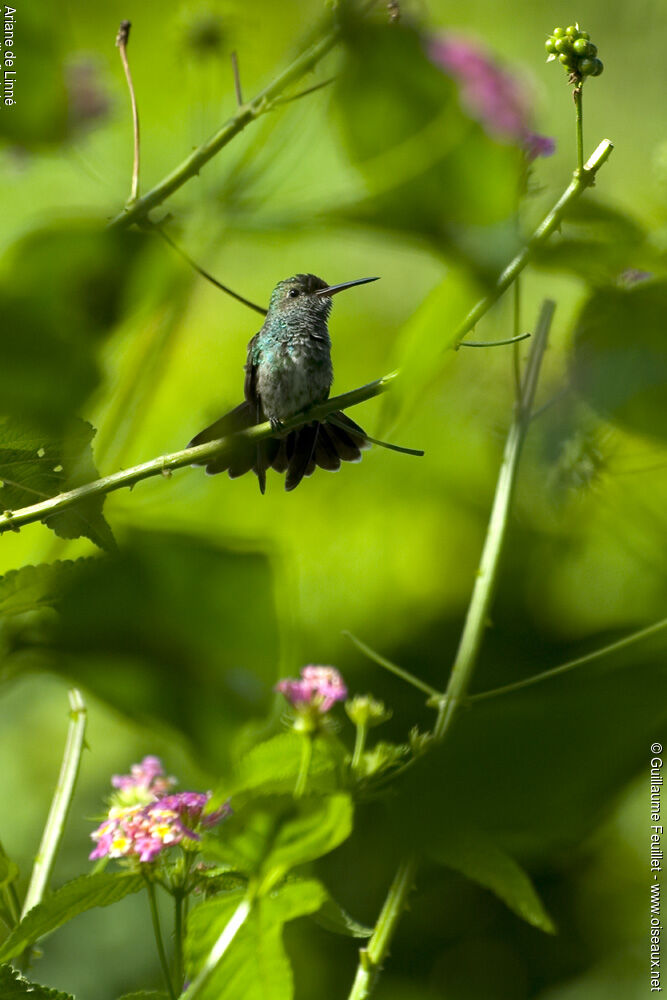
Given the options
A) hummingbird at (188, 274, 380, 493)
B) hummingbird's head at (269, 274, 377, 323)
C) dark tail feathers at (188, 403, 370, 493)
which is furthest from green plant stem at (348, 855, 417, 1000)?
hummingbird's head at (269, 274, 377, 323)

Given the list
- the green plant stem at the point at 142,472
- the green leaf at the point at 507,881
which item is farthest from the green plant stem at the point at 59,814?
the green leaf at the point at 507,881

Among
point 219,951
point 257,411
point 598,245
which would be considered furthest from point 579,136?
point 257,411

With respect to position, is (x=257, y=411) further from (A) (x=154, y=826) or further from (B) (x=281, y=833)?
(B) (x=281, y=833)

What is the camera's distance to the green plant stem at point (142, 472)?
1.52 feet

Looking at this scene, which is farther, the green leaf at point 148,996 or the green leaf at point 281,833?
the green leaf at point 148,996

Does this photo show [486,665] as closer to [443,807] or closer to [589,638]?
[589,638]

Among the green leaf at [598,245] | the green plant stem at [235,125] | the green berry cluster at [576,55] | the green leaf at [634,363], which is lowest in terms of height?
the green leaf at [634,363]

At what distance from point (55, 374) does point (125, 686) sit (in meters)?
0.12

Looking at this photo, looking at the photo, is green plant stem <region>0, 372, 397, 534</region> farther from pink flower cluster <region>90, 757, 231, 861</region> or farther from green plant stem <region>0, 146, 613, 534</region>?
pink flower cluster <region>90, 757, 231, 861</region>

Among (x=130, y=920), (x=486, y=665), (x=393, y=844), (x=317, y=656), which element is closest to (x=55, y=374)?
(x=393, y=844)

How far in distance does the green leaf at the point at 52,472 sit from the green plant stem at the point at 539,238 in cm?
18

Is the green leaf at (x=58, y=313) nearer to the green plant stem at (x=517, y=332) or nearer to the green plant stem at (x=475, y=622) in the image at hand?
the green plant stem at (x=475, y=622)

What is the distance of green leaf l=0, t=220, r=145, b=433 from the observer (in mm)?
347

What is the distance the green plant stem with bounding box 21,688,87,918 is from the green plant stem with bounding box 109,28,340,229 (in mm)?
307
